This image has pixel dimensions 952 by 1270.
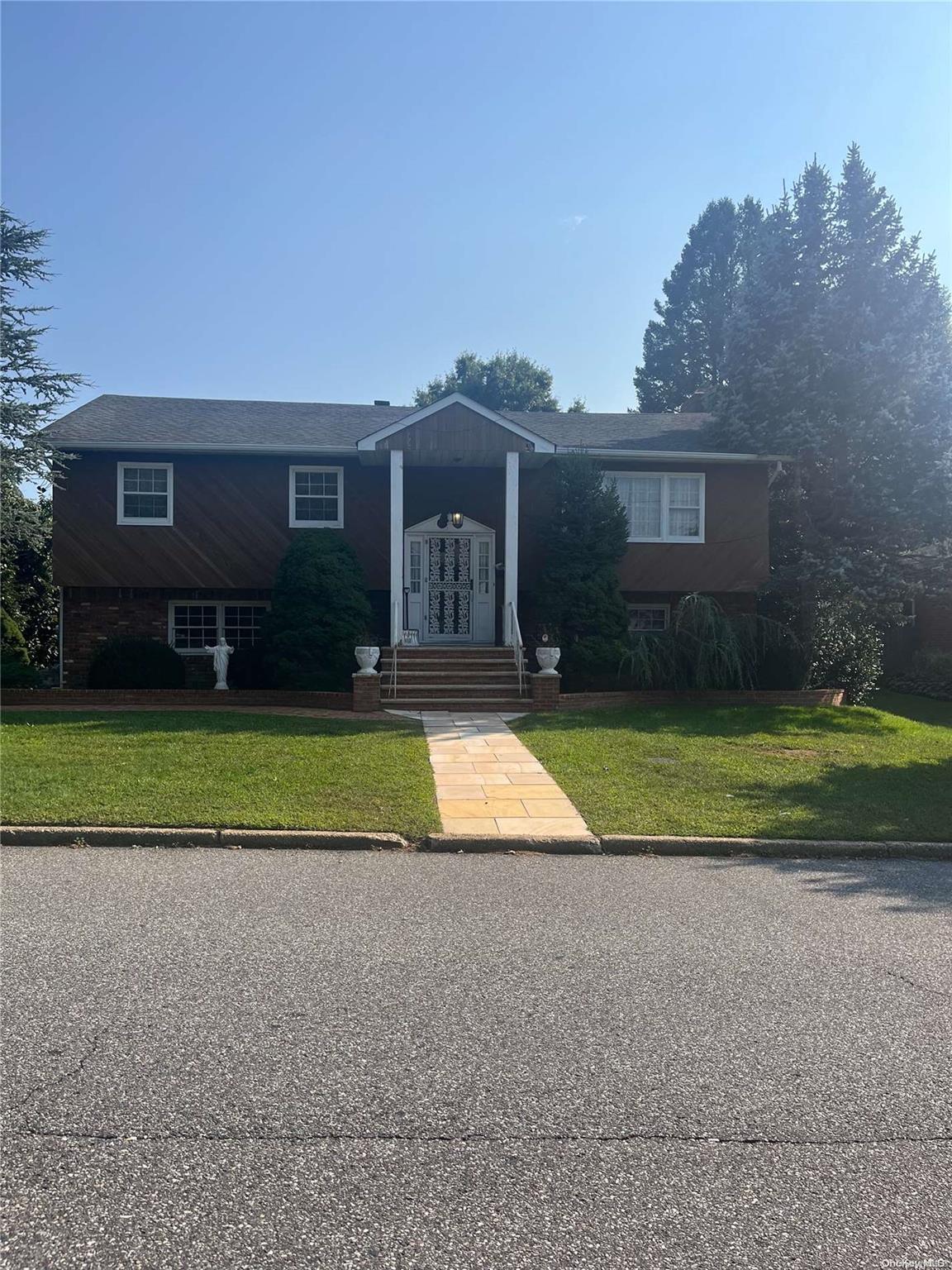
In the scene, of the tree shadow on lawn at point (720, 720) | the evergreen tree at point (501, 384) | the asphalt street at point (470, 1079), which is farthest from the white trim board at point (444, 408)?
the evergreen tree at point (501, 384)

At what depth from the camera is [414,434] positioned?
16.8 m

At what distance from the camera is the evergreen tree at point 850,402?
18109 millimetres

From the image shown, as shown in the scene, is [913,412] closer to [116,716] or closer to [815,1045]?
[116,716]

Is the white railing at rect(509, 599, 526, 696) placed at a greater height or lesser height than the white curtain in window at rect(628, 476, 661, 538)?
lesser

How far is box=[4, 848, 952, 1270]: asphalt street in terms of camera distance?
2527mm

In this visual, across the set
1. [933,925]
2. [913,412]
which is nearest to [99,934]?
[933,925]

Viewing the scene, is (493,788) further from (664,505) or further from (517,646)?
(664,505)

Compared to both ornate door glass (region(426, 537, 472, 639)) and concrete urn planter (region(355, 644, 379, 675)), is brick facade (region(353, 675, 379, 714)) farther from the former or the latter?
ornate door glass (region(426, 537, 472, 639))

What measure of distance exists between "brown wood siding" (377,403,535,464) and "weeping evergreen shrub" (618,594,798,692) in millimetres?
4608

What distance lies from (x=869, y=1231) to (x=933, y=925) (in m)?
3.20

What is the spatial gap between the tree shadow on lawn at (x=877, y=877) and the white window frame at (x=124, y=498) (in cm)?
1481

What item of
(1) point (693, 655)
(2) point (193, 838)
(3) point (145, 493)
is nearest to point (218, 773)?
(2) point (193, 838)

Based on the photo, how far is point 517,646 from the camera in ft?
53.4

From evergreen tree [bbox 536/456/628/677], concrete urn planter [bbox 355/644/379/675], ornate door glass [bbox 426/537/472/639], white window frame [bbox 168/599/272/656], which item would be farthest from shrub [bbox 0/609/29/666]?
evergreen tree [bbox 536/456/628/677]
